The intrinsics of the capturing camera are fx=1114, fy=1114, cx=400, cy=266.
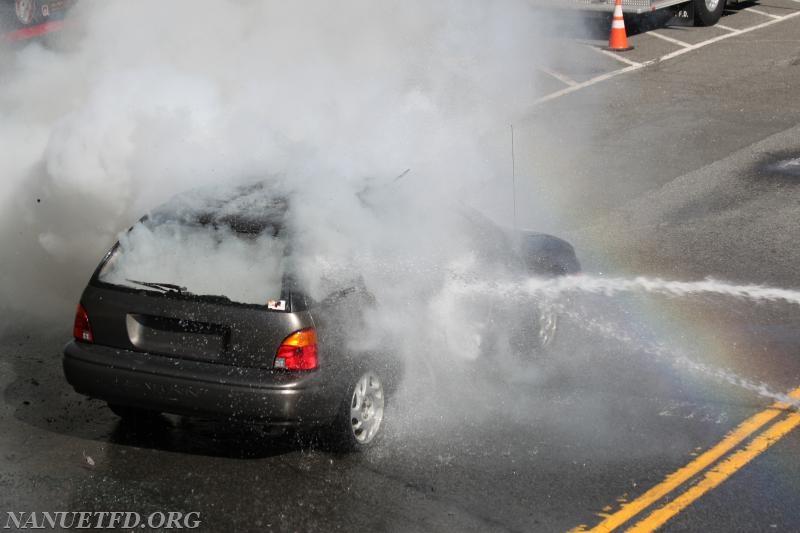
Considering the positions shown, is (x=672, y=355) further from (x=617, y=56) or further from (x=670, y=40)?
(x=670, y=40)

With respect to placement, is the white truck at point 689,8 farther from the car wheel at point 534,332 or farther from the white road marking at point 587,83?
the car wheel at point 534,332

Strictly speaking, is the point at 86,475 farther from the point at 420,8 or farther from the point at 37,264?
the point at 420,8

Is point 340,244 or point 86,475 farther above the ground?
point 340,244

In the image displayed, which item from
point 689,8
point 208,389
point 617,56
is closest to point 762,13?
point 689,8

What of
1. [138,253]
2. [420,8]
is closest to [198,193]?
[138,253]

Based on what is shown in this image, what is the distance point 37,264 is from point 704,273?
202 inches

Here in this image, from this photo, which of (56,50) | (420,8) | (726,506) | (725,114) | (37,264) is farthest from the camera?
(725,114)

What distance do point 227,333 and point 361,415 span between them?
851 millimetres

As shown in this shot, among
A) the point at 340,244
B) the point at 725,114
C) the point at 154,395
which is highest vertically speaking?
the point at 340,244

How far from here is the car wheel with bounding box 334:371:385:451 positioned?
5695mm

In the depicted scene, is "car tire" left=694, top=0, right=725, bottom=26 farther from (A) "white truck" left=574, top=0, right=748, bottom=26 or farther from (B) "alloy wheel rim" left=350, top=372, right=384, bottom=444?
(B) "alloy wheel rim" left=350, top=372, right=384, bottom=444

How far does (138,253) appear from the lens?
19.7 ft

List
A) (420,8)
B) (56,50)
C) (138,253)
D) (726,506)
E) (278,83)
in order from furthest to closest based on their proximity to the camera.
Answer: (420,8)
(56,50)
(278,83)
(138,253)
(726,506)

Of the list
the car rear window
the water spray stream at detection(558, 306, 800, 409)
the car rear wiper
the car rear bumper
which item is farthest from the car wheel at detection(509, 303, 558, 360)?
the car rear wiper
